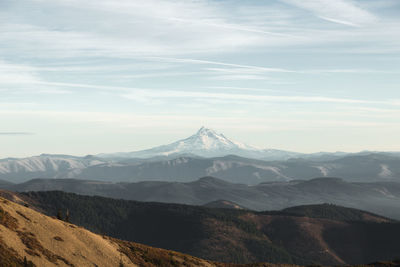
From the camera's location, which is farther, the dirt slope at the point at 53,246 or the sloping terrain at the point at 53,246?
the dirt slope at the point at 53,246

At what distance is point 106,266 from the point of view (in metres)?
86.6

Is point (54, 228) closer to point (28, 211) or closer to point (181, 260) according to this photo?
point (28, 211)

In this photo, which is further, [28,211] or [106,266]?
[28,211]

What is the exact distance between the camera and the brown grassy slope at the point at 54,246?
244 feet

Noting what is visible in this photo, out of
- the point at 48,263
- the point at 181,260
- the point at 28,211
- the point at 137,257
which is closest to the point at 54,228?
the point at 28,211

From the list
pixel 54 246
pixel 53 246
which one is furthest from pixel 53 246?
pixel 54 246

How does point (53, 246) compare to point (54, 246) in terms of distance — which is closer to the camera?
point (53, 246)

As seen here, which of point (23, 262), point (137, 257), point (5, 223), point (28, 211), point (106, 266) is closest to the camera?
point (23, 262)

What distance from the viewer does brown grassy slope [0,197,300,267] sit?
74.5 meters

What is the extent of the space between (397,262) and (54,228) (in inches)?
3494

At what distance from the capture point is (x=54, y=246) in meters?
82.8

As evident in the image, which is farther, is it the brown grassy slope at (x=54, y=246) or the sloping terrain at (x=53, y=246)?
the brown grassy slope at (x=54, y=246)

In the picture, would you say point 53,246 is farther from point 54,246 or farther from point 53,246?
point 54,246

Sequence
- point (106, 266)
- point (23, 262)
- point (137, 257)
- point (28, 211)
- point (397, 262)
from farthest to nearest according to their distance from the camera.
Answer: point (397, 262) → point (137, 257) → point (28, 211) → point (106, 266) → point (23, 262)
